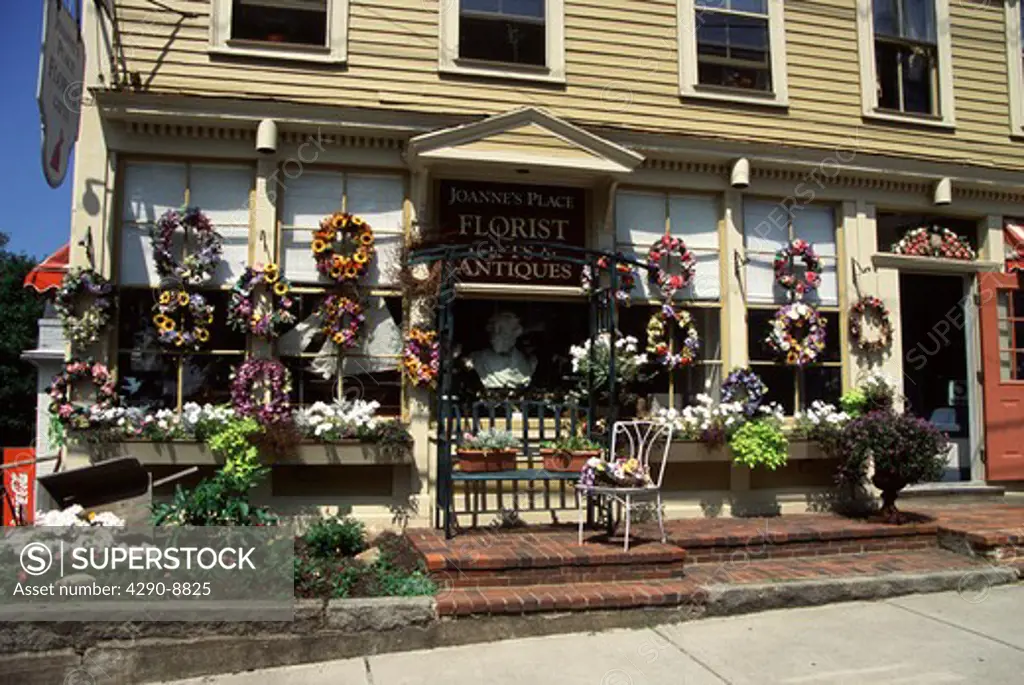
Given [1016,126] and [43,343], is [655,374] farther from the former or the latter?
[43,343]

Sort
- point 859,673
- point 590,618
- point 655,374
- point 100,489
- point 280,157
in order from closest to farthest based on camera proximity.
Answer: point 859,673
point 590,618
point 100,489
point 280,157
point 655,374

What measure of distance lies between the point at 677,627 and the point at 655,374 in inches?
118

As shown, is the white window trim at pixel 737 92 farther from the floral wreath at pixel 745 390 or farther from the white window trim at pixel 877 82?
the floral wreath at pixel 745 390

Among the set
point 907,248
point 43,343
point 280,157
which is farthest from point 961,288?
point 43,343

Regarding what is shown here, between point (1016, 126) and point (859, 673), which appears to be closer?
point (859, 673)

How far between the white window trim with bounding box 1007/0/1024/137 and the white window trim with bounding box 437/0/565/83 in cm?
543

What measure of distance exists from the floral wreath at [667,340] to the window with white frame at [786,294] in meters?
0.75

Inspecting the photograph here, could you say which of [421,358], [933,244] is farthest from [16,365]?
[933,244]

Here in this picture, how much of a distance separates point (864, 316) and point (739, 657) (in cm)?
485

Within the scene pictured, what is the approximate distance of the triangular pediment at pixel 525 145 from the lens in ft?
23.0

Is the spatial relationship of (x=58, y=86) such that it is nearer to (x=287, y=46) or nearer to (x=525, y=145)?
(x=287, y=46)

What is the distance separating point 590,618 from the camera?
200 inches

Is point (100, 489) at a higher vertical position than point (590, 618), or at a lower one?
higher

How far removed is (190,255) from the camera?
6891 millimetres
